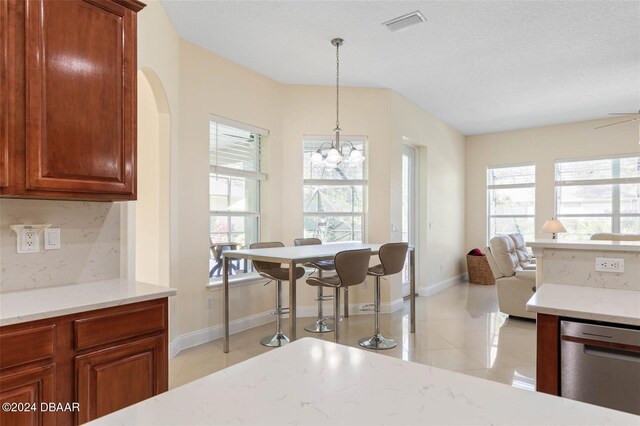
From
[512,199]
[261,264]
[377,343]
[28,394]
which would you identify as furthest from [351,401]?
[512,199]

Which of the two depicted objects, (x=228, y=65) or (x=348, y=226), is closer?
(x=228, y=65)

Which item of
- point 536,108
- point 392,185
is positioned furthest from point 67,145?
point 536,108

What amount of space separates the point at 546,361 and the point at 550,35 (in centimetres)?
321

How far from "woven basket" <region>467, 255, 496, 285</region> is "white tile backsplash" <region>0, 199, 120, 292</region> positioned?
6304 mm

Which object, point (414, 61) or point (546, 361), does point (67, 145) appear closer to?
point (546, 361)

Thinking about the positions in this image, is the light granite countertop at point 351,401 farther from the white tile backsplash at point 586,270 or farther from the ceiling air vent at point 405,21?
the ceiling air vent at point 405,21

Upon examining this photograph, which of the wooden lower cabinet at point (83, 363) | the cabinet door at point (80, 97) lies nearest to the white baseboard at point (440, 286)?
the wooden lower cabinet at point (83, 363)

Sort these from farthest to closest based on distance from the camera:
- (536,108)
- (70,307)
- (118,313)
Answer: (536,108)
(118,313)
(70,307)

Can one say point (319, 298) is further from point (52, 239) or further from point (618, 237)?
point (618, 237)

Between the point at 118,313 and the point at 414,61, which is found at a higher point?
the point at 414,61

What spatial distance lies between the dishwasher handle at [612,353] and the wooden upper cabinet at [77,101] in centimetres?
230

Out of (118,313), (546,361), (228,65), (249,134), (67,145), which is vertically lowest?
(546,361)

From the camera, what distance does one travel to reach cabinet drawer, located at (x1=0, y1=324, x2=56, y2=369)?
1.43m

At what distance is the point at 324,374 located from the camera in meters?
0.87
